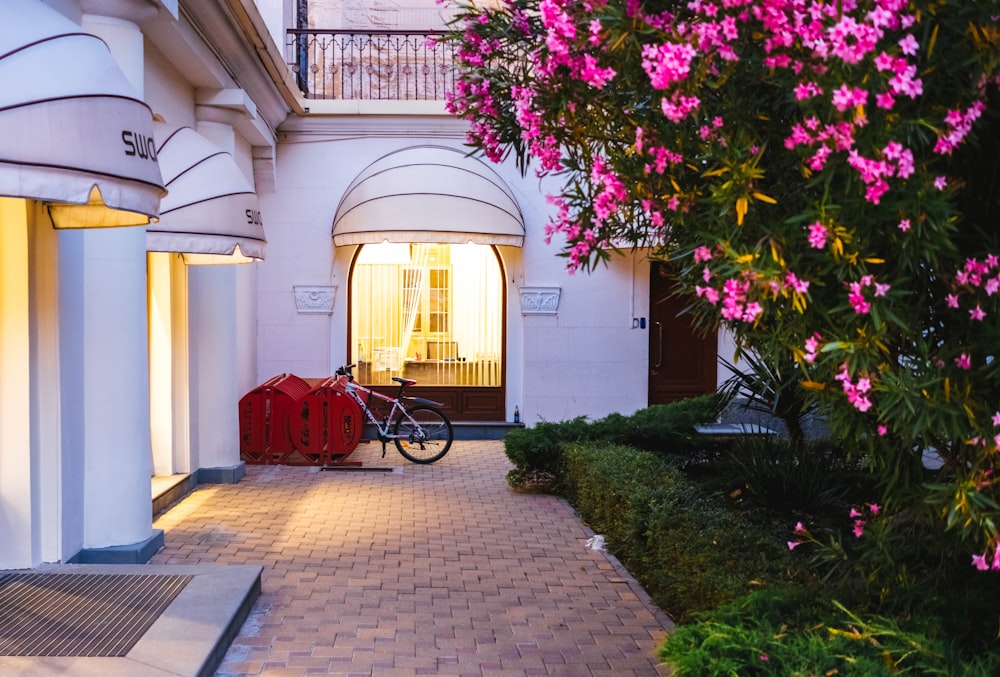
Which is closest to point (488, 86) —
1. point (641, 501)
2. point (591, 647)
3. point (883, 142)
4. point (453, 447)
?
point (883, 142)

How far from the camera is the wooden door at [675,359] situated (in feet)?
54.6

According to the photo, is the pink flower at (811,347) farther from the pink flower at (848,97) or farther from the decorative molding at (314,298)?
the decorative molding at (314,298)

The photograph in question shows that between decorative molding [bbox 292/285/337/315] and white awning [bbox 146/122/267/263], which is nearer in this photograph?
white awning [bbox 146/122/267/263]

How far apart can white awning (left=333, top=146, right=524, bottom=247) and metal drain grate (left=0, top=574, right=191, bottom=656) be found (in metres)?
8.64

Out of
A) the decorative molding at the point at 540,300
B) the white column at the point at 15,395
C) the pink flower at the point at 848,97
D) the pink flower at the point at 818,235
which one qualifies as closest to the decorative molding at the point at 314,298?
the decorative molding at the point at 540,300

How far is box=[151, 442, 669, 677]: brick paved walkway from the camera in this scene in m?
5.84

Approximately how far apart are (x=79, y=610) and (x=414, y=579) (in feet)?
8.03

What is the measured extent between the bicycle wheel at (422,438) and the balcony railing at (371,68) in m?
5.51

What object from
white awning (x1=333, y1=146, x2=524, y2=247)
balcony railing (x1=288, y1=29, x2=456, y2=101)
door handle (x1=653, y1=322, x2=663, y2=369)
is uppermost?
balcony railing (x1=288, y1=29, x2=456, y2=101)

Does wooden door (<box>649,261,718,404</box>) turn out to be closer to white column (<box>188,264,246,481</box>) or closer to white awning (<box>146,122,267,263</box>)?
white column (<box>188,264,246,481</box>)

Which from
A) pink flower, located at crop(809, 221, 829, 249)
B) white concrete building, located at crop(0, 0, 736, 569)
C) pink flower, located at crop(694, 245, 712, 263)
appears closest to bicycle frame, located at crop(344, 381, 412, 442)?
white concrete building, located at crop(0, 0, 736, 569)

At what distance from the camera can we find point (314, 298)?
626 inches

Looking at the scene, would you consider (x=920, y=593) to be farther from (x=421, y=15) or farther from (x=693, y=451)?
(x=421, y=15)

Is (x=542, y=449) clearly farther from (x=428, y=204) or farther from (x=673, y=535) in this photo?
(x=428, y=204)
